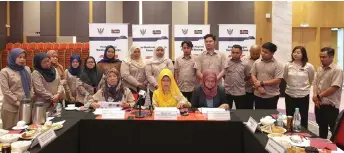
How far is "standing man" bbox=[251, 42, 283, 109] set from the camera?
4.04 meters

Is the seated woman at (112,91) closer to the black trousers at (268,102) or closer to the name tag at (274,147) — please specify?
the black trousers at (268,102)

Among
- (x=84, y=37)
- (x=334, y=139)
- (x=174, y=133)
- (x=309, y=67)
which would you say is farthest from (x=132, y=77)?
(x=84, y=37)

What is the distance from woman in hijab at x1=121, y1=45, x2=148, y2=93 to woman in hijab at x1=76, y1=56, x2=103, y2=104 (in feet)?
1.45

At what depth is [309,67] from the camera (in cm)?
396

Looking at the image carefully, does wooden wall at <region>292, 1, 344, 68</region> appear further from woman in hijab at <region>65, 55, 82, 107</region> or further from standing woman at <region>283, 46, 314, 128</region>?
woman in hijab at <region>65, 55, 82, 107</region>

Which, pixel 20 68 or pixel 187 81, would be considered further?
pixel 187 81

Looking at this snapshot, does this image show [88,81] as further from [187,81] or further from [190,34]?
[190,34]

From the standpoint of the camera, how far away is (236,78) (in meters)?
4.39

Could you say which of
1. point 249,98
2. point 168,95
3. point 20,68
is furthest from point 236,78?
point 20,68

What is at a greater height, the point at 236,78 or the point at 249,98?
the point at 236,78

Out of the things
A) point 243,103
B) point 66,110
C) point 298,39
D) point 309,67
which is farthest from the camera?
point 298,39

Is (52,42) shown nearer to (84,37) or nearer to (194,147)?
(84,37)

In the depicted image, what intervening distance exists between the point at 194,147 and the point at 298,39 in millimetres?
9225

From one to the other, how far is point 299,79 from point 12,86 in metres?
3.39
